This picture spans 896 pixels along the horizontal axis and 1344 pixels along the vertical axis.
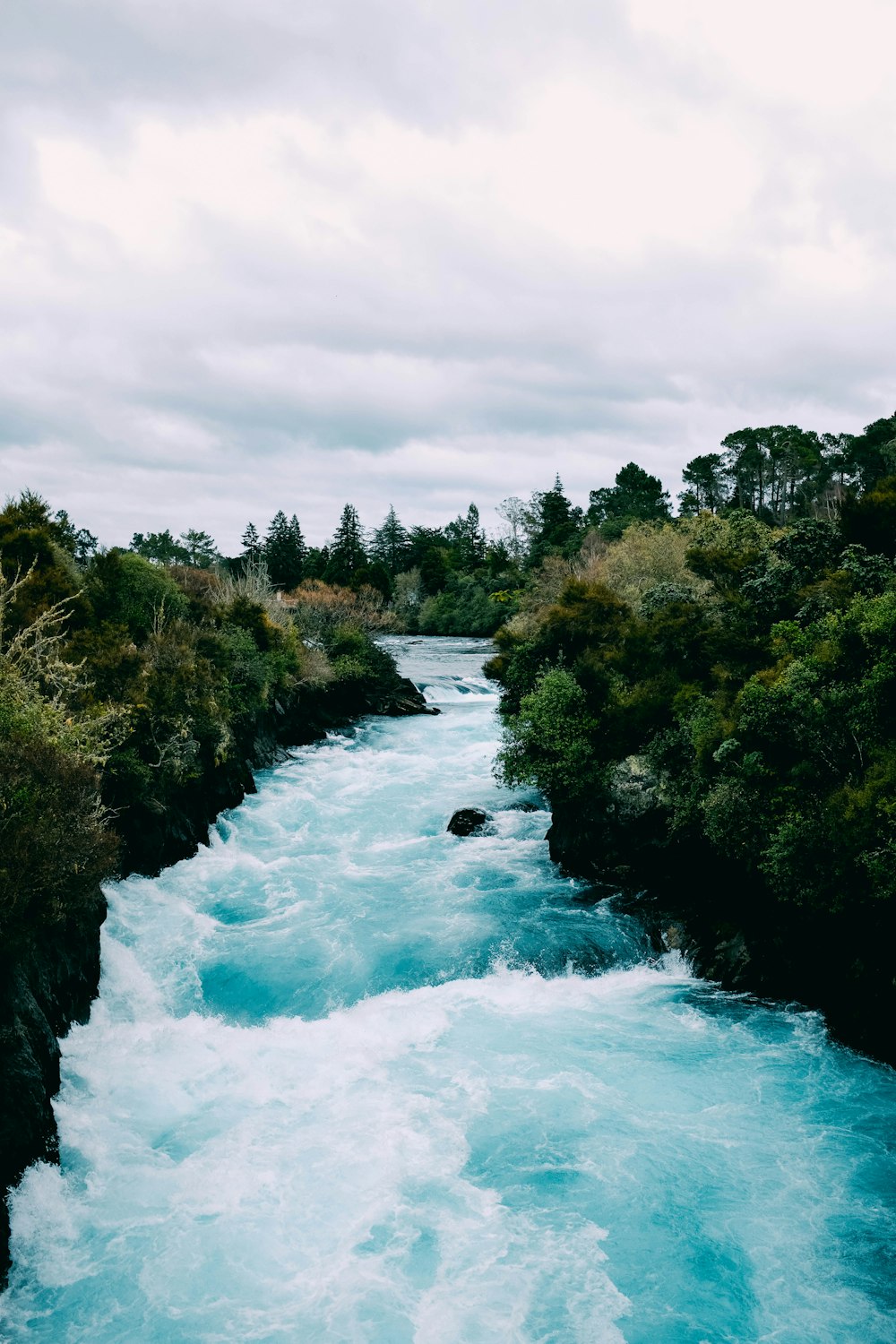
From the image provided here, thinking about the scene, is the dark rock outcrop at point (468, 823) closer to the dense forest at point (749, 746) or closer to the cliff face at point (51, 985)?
the dense forest at point (749, 746)

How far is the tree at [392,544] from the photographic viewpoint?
376 feet

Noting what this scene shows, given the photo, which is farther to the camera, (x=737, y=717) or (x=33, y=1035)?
(x=737, y=717)

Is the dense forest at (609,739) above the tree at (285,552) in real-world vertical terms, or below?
below

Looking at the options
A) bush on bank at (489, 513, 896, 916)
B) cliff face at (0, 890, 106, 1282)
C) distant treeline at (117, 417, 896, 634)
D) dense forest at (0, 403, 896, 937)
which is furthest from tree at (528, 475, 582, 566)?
cliff face at (0, 890, 106, 1282)

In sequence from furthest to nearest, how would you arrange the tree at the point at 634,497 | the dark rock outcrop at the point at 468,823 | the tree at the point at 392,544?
the tree at the point at 392,544 → the tree at the point at 634,497 → the dark rock outcrop at the point at 468,823

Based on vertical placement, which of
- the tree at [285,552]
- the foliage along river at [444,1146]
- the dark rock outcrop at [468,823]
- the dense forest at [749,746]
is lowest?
the foliage along river at [444,1146]

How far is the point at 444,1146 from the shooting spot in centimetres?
1144

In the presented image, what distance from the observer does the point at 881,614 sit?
1366cm

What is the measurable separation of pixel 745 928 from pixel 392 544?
338 feet

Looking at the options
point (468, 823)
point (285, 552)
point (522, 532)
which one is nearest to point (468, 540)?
point (522, 532)

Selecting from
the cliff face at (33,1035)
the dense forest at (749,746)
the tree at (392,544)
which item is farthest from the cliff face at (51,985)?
the tree at (392,544)

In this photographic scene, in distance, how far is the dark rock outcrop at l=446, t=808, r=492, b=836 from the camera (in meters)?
24.6

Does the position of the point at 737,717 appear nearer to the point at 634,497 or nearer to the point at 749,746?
the point at 749,746

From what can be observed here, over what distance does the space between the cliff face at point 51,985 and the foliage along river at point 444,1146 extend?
0.47 meters
